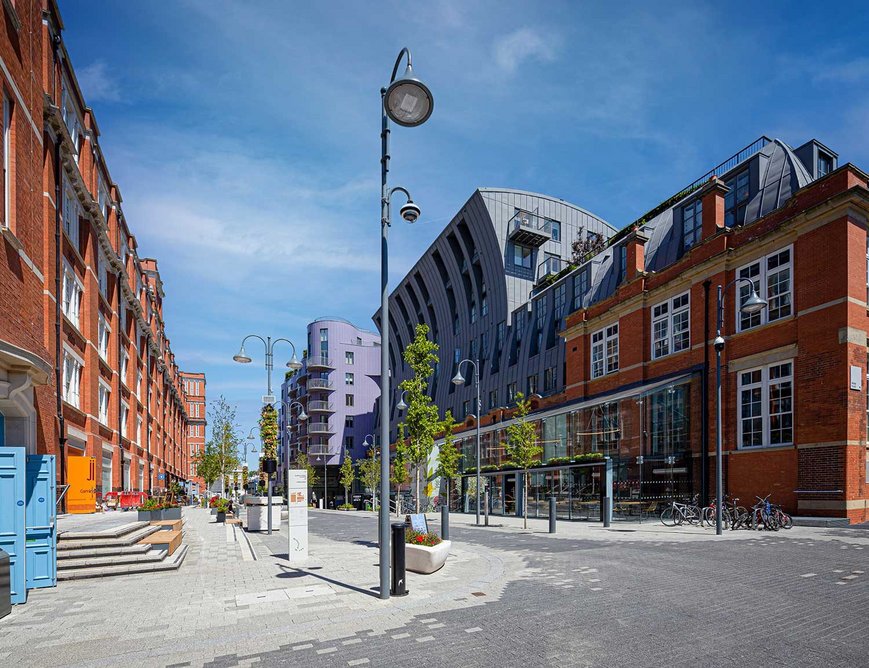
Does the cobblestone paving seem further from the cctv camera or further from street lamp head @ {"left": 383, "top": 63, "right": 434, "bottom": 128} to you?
street lamp head @ {"left": 383, "top": 63, "right": 434, "bottom": 128}

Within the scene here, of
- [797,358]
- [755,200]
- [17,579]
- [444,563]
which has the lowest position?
[444,563]

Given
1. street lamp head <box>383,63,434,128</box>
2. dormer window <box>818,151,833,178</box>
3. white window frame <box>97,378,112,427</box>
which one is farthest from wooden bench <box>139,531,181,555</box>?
dormer window <box>818,151,833,178</box>

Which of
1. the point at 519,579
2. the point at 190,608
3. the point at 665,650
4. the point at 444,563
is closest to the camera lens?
the point at 665,650

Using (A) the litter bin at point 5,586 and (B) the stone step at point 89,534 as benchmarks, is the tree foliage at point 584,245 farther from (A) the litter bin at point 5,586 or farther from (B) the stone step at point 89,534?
(A) the litter bin at point 5,586

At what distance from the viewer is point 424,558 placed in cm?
1102

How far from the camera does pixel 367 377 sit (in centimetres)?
8188

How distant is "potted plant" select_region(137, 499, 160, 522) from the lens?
16.9 metres

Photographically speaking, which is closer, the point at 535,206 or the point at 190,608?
the point at 190,608

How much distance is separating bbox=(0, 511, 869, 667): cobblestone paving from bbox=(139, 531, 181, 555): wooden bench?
749 millimetres

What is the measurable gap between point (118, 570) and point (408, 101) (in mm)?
10330

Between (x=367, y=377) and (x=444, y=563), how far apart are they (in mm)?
70555

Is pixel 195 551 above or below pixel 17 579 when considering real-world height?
below

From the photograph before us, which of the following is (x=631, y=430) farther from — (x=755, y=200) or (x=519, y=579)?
(x=519, y=579)

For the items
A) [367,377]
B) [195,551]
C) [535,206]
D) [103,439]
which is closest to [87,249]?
[103,439]
